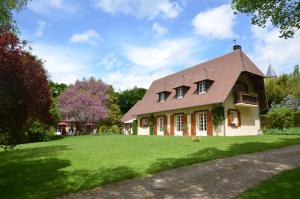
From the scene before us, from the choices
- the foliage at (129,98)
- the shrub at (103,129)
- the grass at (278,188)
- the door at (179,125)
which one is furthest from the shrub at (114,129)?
the grass at (278,188)

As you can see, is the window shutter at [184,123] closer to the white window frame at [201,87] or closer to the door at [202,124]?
the door at [202,124]

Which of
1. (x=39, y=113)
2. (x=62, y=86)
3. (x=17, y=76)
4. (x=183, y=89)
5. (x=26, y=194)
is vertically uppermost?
(x=62, y=86)

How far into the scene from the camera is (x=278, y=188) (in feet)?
23.0

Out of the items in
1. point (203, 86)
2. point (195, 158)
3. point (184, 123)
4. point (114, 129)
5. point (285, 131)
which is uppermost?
point (203, 86)

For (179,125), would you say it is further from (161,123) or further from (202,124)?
(161,123)

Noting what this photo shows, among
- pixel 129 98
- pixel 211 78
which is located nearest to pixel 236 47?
pixel 211 78

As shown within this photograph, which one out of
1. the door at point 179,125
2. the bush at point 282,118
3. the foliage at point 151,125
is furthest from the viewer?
the foliage at point 151,125

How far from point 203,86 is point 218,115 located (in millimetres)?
3675

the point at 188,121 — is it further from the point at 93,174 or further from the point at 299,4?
the point at 93,174

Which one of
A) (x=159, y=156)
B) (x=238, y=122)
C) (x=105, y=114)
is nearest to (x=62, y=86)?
(x=105, y=114)

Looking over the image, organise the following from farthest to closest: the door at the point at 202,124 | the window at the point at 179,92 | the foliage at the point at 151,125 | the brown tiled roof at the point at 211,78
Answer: the foliage at the point at 151,125 → the window at the point at 179,92 → the door at the point at 202,124 → the brown tiled roof at the point at 211,78

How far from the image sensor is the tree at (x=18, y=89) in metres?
7.68

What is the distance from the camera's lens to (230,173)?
29.6 ft

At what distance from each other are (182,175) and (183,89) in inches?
855
